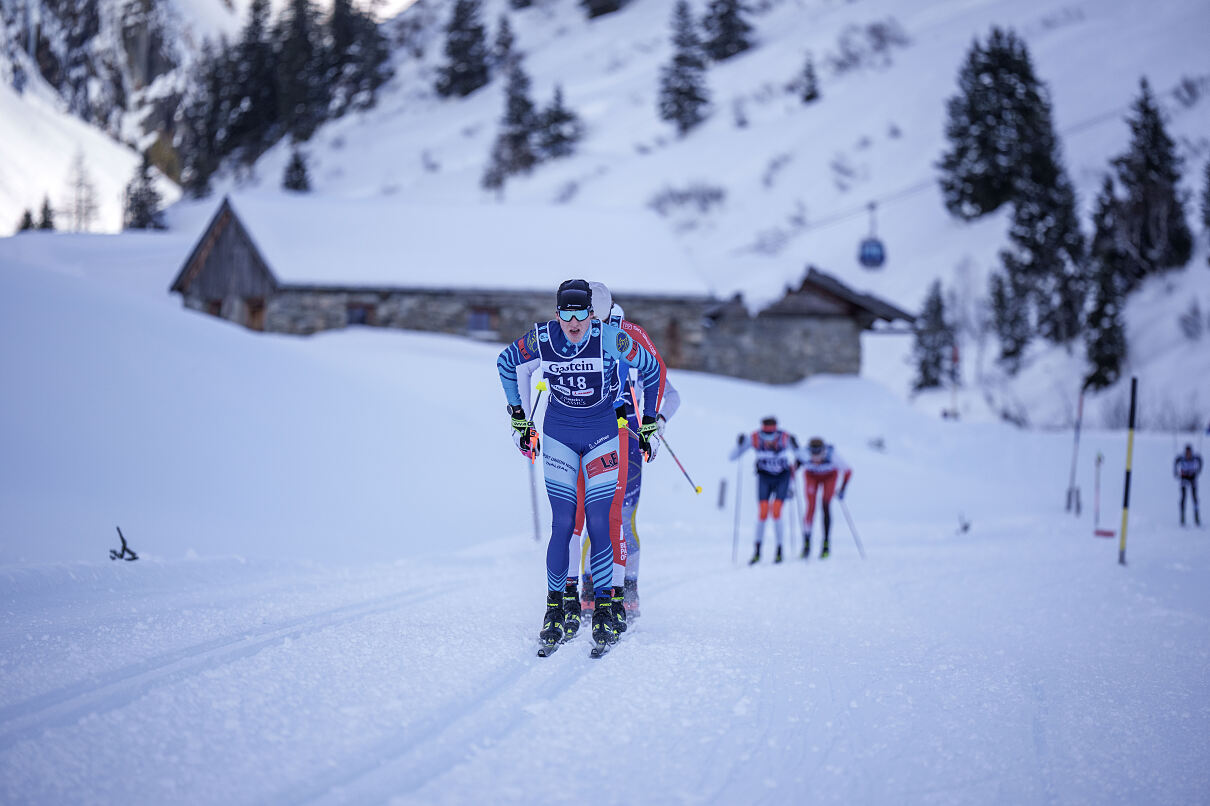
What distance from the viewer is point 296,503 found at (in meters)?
9.66

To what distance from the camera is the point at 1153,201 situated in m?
30.6

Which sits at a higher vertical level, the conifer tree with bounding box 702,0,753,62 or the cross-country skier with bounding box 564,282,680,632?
the conifer tree with bounding box 702,0,753,62

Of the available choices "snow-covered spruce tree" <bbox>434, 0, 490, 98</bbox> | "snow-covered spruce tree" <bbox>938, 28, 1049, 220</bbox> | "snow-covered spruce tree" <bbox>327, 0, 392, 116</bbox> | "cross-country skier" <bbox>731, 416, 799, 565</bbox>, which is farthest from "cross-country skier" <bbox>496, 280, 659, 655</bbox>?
"snow-covered spruce tree" <bbox>327, 0, 392, 116</bbox>

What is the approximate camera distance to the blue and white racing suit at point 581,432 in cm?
507

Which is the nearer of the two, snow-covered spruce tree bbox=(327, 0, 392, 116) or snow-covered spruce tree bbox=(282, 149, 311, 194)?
snow-covered spruce tree bbox=(282, 149, 311, 194)

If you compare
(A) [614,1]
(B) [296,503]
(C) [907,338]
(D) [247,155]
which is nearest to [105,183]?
(D) [247,155]

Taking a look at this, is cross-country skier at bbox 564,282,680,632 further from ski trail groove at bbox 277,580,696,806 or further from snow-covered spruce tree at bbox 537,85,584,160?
snow-covered spruce tree at bbox 537,85,584,160

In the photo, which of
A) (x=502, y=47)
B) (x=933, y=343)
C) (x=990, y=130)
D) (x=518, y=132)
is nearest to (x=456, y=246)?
(x=933, y=343)

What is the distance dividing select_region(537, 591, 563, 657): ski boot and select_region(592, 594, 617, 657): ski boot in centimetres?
20

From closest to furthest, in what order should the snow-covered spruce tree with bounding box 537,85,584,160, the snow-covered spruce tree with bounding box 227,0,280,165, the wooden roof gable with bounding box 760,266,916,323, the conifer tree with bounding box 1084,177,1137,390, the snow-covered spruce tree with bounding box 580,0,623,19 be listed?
the wooden roof gable with bounding box 760,266,916,323, the conifer tree with bounding box 1084,177,1137,390, the snow-covered spruce tree with bounding box 537,85,584,160, the snow-covered spruce tree with bounding box 227,0,280,165, the snow-covered spruce tree with bounding box 580,0,623,19

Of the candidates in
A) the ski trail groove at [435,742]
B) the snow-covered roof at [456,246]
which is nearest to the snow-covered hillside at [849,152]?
the snow-covered roof at [456,246]

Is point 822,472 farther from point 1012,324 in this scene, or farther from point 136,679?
point 1012,324

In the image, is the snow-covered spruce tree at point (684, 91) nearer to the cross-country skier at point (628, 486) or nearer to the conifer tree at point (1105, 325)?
the conifer tree at point (1105, 325)

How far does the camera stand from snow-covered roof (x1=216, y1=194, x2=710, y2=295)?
24781mm
